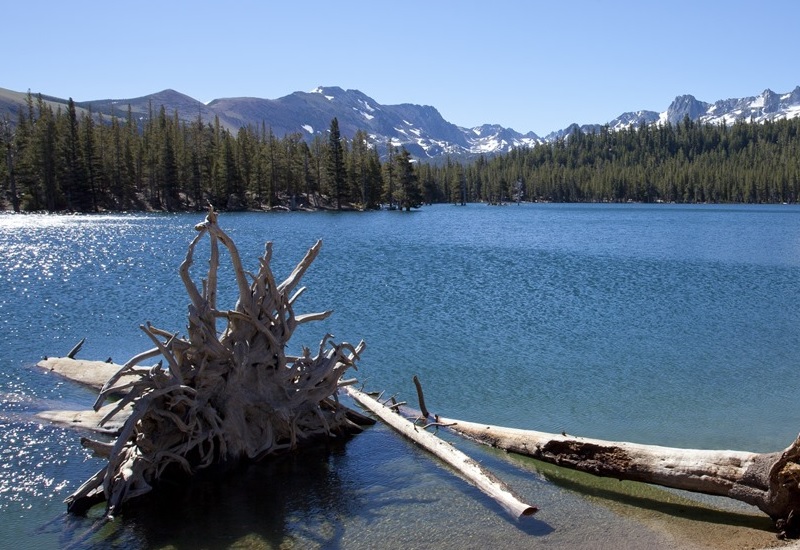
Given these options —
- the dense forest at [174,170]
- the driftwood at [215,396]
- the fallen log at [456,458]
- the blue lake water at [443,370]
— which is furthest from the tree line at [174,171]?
the fallen log at [456,458]

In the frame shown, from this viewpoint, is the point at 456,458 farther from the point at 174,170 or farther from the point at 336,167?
the point at 336,167

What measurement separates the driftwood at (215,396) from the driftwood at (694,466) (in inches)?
166

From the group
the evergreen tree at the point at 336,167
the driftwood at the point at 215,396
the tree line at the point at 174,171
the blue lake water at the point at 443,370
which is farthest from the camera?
the evergreen tree at the point at 336,167

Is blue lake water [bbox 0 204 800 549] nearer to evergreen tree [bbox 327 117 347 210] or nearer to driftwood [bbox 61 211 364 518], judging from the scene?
driftwood [bbox 61 211 364 518]

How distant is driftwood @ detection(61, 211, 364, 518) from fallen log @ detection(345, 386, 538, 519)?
96 cm

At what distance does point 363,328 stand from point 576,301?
40.6ft

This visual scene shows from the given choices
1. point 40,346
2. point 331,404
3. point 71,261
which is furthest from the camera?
point 71,261

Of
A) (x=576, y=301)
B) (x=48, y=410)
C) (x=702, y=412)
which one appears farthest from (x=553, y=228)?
(x=48, y=410)

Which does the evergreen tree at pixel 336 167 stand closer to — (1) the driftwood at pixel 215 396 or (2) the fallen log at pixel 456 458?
(2) the fallen log at pixel 456 458

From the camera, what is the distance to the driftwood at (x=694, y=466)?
932 centimetres

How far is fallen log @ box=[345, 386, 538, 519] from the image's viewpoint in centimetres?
1033

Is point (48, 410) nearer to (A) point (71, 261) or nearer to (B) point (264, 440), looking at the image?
(B) point (264, 440)

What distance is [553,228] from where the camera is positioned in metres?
88.4

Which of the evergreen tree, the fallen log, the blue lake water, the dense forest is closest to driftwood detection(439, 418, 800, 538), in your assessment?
the blue lake water
